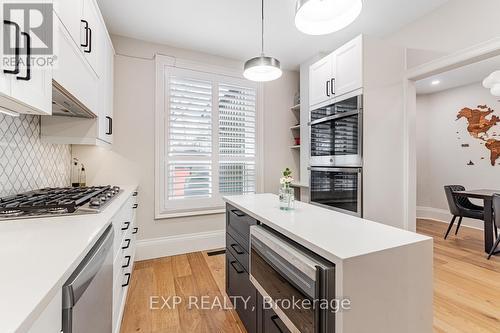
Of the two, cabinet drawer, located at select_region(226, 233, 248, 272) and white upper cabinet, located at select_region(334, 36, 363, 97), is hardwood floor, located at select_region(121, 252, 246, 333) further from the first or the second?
white upper cabinet, located at select_region(334, 36, 363, 97)

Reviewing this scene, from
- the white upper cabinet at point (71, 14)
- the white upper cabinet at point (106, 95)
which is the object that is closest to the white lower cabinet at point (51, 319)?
the white upper cabinet at point (71, 14)

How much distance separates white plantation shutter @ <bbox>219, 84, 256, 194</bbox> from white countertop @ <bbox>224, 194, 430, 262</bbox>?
6.19 ft

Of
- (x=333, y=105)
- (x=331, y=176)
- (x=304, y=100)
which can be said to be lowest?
(x=331, y=176)

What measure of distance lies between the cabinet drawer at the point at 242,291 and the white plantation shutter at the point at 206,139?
146 cm

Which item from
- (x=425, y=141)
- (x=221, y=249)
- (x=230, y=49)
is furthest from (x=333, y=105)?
(x=425, y=141)

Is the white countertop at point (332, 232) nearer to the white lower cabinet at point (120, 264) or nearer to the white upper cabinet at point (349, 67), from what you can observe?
the white lower cabinet at point (120, 264)

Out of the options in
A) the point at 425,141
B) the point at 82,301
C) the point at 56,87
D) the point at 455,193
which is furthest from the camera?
the point at 425,141

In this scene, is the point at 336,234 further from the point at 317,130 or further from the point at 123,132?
the point at 123,132

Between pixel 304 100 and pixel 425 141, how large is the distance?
11.0 feet

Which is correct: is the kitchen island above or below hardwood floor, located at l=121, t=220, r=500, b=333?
above

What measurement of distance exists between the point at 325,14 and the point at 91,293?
5.53 ft

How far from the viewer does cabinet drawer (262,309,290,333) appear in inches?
44.8

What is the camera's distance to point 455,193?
348 cm

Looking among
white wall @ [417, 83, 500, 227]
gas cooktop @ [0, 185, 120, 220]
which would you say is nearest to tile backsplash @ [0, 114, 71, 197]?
gas cooktop @ [0, 185, 120, 220]
